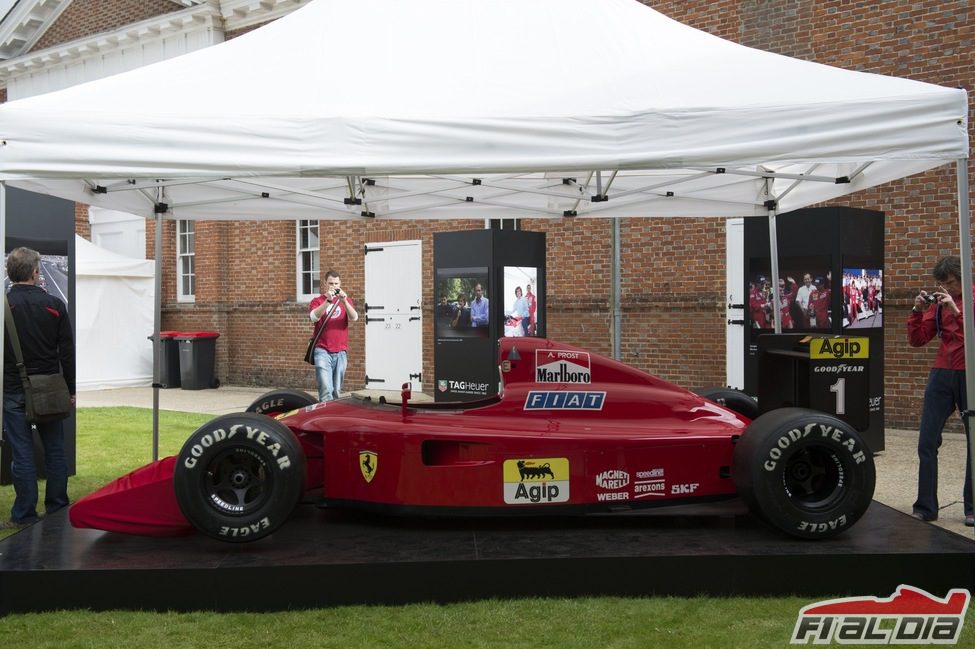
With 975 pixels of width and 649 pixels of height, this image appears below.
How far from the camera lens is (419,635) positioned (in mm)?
3922

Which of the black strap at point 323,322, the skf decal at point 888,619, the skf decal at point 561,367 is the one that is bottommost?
the skf decal at point 888,619

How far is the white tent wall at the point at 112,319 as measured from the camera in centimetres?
1627

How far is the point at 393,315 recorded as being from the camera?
14500 mm

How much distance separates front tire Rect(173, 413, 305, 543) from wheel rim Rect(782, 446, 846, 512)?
2661 mm

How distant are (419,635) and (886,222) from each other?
28.1ft

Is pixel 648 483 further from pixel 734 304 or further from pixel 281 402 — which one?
pixel 734 304

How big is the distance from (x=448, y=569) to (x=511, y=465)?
0.74 m

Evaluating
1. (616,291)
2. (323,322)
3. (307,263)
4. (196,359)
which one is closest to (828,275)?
(616,291)

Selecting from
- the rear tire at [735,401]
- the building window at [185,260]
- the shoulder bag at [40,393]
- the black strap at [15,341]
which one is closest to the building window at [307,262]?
the building window at [185,260]

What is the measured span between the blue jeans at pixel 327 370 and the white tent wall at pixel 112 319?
7084 mm

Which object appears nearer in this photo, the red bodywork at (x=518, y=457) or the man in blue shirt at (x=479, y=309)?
the red bodywork at (x=518, y=457)

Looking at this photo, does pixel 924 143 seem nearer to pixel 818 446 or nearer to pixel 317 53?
pixel 818 446

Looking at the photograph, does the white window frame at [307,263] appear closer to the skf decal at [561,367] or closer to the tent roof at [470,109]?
the tent roof at [470,109]

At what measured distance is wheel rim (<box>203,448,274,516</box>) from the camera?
4.59 metres
